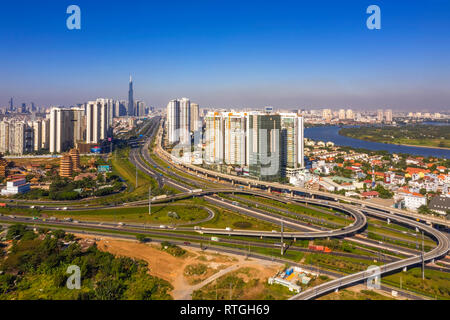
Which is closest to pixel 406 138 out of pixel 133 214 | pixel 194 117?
pixel 194 117

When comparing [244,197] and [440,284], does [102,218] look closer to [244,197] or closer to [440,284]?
[244,197]

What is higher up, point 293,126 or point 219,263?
point 293,126

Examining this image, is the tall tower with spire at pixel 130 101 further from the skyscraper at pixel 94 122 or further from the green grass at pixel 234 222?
the green grass at pixel 234 222

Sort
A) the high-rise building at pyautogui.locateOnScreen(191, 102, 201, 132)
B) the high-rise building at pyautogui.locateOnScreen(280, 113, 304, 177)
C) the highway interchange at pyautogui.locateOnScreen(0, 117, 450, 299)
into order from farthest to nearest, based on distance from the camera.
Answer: the high-rise building at pyautogui.locateOnScreen(191, 102, 201, 132) < the high-rise building at pyautogui.locateOnScreen(280, 113, 304, 177) < the highway interchange at pyautogui.locateOnScreen(0, 117, 450, 299)

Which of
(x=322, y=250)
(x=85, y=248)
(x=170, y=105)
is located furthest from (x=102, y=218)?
(x=170, y=105)

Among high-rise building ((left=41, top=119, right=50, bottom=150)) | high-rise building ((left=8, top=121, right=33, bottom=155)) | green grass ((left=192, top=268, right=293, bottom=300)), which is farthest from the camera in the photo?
high-rise building ((left=41, top=119, right=50, bottom=150))

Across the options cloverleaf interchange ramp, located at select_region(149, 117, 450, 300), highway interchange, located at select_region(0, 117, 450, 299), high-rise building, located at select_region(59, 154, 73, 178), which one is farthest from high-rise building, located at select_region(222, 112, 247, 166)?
high-rise building, located at select_region(59, 154, 73, 178)

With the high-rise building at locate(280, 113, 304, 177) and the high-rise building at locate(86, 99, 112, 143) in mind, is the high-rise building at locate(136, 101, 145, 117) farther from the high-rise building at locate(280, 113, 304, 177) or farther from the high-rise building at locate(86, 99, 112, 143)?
the high-rise building at locate(280, 113, 304, 177)
